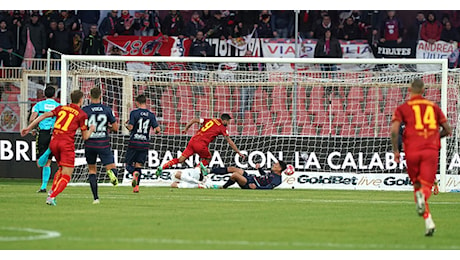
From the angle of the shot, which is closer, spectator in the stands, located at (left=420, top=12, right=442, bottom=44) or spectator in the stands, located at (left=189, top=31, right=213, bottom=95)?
spectator in the stands, located at (left=189, top=31, right=213, bottom=95)

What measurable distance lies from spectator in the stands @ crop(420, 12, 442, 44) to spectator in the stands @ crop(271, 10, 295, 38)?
414 centimetres

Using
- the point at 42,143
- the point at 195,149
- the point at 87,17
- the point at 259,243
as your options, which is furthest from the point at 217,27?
the point at 259,243

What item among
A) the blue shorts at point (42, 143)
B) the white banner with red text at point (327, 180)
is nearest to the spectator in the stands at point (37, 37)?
the white banner with red text at point (327, 180)

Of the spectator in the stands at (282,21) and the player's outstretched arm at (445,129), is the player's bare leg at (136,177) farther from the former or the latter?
the spectator in the stands at (282,21)

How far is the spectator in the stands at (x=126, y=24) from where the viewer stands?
2988cm

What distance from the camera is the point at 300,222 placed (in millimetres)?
12867

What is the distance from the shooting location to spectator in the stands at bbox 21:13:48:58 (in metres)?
28.7

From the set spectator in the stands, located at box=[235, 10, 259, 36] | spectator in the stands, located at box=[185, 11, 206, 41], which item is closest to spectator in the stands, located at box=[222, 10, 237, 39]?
spectator in the stands, located at box=[235, 10, 259, 36]

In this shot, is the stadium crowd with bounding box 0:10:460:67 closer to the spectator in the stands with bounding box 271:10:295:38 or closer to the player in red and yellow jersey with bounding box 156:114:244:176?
the spectator in the stands with bounding box 271:10:295:38

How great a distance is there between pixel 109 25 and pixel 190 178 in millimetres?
8506

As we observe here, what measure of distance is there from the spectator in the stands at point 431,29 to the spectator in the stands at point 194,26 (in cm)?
689

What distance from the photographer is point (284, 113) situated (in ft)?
85.8

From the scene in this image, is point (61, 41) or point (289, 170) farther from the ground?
point (61, 41)

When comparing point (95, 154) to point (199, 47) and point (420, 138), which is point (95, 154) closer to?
point (420, 138)
